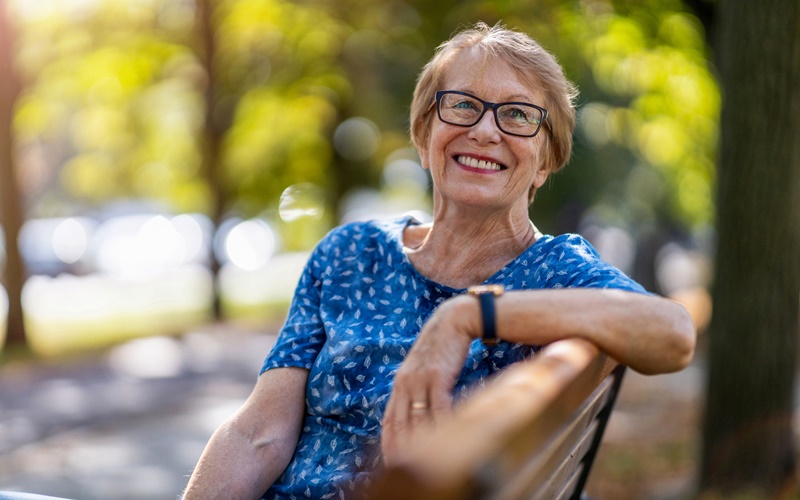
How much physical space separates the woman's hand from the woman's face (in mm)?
687

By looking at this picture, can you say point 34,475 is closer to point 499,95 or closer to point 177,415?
point 177,415

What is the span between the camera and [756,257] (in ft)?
17.5

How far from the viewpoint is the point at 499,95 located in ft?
8.02

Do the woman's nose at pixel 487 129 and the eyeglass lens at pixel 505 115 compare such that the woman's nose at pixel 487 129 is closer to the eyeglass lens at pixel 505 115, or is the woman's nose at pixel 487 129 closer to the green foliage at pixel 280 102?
the eyeglass lens at pixel 505 115

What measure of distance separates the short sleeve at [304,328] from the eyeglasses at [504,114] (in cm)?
55

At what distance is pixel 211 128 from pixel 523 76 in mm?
14024

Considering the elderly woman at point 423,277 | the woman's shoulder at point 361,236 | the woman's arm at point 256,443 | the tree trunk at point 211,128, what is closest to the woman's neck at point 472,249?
the elderly woman at point 423,277

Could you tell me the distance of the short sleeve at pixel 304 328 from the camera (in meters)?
2.53

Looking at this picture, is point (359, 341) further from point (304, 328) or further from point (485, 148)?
point (485, 148)

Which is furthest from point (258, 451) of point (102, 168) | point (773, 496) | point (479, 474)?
point (102, 168)

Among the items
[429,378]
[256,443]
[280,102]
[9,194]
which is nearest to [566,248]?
[429,378]

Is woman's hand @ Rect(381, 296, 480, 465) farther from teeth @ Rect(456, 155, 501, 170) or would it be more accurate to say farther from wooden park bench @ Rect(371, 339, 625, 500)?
teeth @ Rect(456, 155, 501, 170)

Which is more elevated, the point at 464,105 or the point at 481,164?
the point at 464,105

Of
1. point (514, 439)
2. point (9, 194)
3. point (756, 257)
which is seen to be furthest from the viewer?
point (9, 194)
